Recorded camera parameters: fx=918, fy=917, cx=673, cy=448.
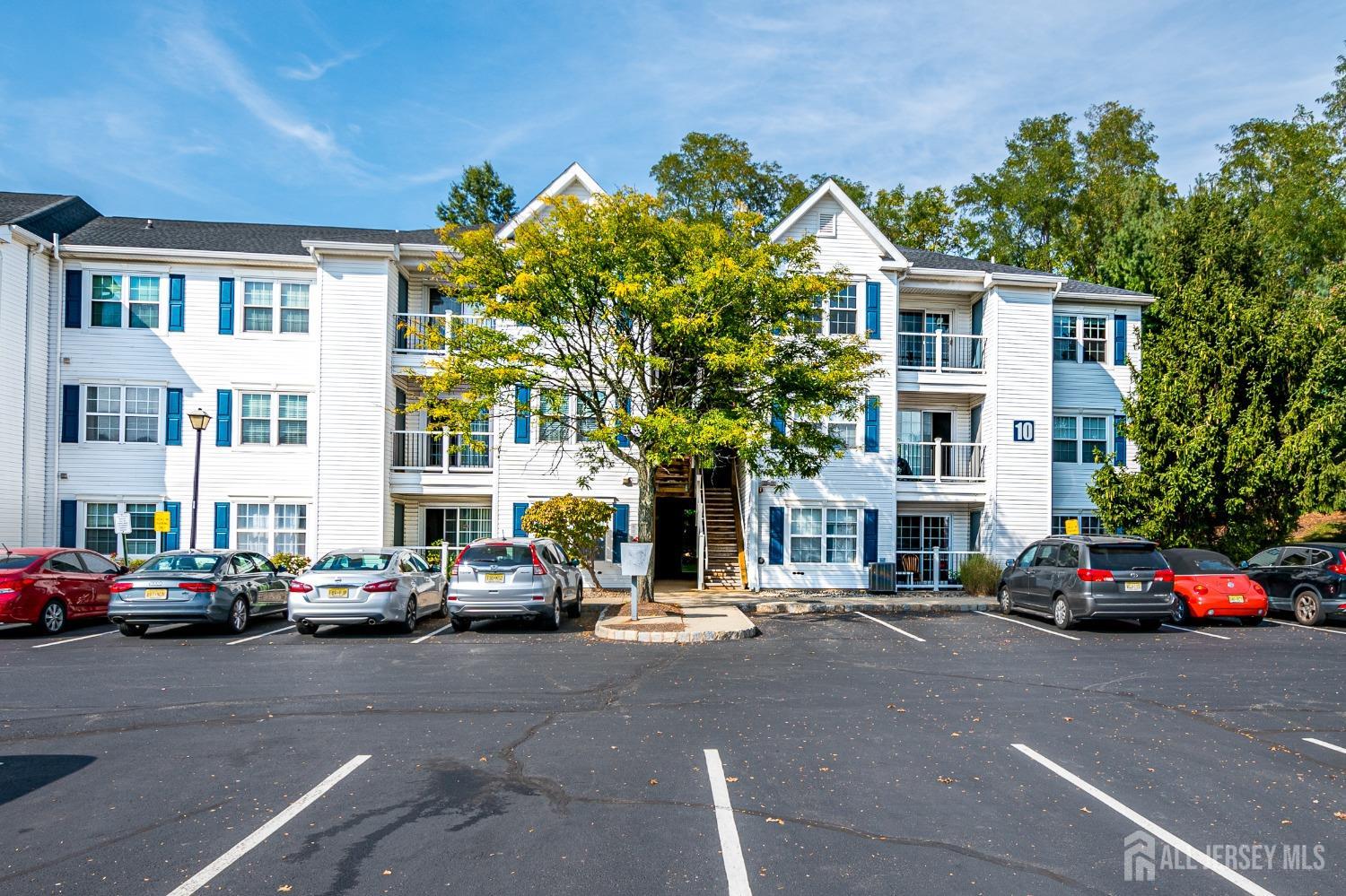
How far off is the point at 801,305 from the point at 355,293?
12.1 m

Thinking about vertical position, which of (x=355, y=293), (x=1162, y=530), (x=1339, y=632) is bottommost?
(x=1339, y=632)

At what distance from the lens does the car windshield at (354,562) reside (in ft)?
49.4

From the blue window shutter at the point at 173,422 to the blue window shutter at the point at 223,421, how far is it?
89 cm

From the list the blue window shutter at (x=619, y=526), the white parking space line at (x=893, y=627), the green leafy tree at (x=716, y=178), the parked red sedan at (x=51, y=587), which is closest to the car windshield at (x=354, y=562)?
the parked red sedan at (x=51, y=587)

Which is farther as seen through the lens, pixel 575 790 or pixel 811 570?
pixel 811 570

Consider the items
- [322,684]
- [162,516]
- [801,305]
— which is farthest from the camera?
[162,516]

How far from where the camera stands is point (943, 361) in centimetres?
2675

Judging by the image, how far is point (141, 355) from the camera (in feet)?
76.4

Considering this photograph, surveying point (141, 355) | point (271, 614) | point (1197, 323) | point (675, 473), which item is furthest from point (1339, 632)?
point (141, 355)

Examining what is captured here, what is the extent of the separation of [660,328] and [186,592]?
918cm

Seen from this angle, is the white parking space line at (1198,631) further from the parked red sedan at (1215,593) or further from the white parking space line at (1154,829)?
the white parking space line at (1154,829)

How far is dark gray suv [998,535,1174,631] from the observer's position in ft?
52.5

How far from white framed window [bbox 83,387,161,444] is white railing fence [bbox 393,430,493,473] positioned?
5.94m

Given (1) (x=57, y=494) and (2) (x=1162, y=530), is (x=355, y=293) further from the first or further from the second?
(2) (x=1162, y=530)
